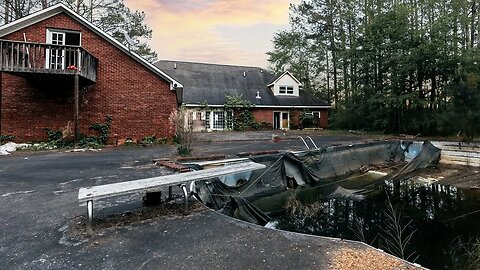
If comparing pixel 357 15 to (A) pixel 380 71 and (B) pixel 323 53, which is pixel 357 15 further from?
(A) pixel 380 71

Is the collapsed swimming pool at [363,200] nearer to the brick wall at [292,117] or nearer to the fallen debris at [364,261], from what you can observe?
the fallen debris at [364,261]

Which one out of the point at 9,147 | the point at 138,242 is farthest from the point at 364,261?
the point at 9,147

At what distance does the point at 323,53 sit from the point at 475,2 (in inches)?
563

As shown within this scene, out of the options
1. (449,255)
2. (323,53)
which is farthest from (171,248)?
(323,53)

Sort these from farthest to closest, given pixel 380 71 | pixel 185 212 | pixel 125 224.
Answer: pixel 380 71 < pixel 185 212 < pixel 125 224

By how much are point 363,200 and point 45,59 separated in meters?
13.5

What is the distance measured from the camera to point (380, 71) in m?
21.3

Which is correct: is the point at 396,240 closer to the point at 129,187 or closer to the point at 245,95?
the point at 129,187

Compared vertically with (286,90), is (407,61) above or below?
above

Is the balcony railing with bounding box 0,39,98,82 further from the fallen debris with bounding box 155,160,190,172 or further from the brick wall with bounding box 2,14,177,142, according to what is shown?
the fallen debris with bounding box 155,160,190,172

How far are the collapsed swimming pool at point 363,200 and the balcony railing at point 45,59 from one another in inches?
331

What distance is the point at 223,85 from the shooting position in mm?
26109

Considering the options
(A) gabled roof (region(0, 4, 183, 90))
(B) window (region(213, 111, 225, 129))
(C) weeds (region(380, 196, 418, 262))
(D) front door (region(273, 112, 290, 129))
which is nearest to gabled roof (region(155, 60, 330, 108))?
(B) window (region(213, 111, 225, 129))

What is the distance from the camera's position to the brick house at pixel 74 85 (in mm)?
12289
